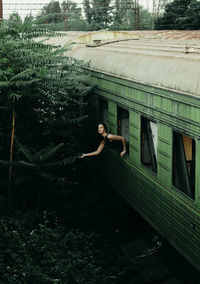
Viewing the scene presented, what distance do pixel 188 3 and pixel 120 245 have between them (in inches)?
1255

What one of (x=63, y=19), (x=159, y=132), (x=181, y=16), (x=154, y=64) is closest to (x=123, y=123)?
(x=154, y=64)

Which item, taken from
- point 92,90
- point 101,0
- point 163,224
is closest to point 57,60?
point 92,90

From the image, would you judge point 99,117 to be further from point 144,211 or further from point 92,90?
point 144,211

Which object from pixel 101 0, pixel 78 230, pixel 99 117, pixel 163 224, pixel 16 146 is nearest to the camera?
pixel 163 224

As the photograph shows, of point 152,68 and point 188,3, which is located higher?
point 188,3

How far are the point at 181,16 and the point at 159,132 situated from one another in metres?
30.3

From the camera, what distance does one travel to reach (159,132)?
242 inches

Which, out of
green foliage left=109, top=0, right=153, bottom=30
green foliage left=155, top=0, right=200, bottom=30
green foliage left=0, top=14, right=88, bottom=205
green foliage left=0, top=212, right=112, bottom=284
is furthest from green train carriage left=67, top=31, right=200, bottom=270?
green foliage left=109, top=0, right=153, bottom=30

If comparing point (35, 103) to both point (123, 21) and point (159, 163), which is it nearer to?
point (159, 163)

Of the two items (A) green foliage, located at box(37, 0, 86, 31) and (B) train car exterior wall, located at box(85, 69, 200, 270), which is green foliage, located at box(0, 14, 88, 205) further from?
(B) train car exterior wall, located at box(85, 69, 200, 270)

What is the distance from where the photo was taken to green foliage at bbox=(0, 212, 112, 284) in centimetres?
566

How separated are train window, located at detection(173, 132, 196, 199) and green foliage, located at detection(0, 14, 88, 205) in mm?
2088

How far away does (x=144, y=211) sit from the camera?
6.81m

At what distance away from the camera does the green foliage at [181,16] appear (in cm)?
3234
